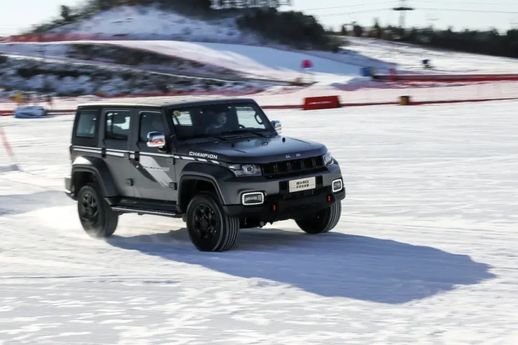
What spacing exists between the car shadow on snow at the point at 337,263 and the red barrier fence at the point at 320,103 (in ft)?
82.1

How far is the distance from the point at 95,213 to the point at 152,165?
4.45ft

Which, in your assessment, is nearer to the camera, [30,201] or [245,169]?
[245,169]

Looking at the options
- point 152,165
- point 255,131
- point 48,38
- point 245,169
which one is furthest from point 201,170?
point 48,38

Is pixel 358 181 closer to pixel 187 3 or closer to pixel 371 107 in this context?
pixel 371 107

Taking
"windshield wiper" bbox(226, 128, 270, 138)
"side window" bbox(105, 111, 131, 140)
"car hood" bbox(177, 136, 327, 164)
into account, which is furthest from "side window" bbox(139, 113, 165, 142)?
"windshield wiper" bbox(226, 128, 270, 138)

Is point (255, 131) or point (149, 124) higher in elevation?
point (149, 124)

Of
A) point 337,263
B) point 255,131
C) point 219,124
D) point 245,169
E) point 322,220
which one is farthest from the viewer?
point 322,220

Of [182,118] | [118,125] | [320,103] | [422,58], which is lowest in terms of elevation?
[422,58]

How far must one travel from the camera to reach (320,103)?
3562 cm

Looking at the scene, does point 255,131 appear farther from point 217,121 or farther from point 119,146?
point 119,146

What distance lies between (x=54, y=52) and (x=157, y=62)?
30.1 ft

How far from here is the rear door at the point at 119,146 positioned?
10.2m

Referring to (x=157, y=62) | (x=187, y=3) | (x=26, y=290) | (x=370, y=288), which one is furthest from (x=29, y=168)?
(x=187, y=3)

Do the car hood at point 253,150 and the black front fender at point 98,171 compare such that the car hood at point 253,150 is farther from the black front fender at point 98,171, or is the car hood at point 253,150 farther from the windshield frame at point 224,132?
the black front fender at point 98,171
